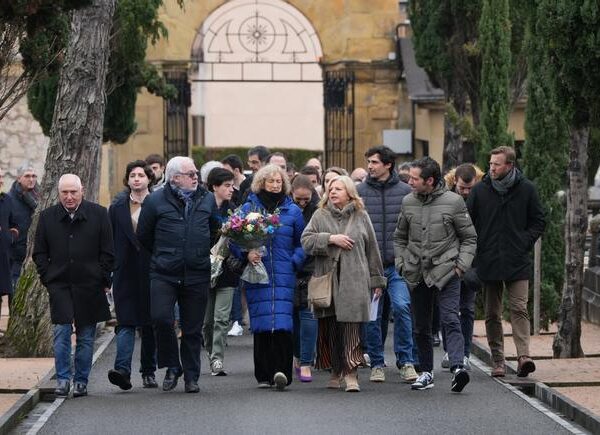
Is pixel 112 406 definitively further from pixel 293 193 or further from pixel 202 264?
pixel 293 193

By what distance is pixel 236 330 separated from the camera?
801 inches

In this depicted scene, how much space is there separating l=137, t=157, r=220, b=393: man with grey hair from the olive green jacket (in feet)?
5.21

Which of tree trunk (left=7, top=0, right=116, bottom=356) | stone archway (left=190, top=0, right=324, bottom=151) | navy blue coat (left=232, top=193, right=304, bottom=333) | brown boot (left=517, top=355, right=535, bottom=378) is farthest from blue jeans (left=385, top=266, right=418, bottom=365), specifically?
stone archway (left=190, top=0, right=324, bottom=151)

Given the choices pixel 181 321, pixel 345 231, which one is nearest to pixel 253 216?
pixel 345 231

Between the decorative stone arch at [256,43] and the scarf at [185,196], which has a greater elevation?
the decorative stone arch at [256,43]

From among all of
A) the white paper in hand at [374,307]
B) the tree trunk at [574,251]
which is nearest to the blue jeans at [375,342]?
the white paper in hand at [374,307]

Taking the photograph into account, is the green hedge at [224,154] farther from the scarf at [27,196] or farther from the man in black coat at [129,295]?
the man in black coat at [129,295]

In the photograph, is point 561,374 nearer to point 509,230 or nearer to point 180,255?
point 509,230

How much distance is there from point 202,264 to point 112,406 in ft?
4.66

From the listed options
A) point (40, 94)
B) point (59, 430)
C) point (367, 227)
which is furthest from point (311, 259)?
point (40, 94)

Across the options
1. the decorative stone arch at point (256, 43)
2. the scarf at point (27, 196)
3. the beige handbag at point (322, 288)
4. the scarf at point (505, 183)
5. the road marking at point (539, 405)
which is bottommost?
the road marking at point (539, 405)

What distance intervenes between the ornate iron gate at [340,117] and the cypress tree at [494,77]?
13953 millimetres

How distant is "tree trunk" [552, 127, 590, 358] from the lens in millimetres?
17094

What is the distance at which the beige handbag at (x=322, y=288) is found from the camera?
48.5ft
